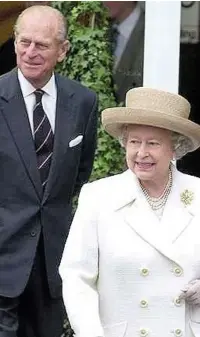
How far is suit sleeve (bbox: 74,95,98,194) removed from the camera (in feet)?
16.6

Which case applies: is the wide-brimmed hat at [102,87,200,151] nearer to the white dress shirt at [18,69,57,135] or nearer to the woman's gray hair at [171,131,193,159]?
the woman's gray hair at [171,131,193,159]

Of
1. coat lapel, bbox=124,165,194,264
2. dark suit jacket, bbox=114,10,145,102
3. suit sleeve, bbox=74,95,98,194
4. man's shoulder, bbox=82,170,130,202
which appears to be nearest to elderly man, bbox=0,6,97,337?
suit sleeve, bbox=74,95,98,194

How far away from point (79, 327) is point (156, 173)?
63cm

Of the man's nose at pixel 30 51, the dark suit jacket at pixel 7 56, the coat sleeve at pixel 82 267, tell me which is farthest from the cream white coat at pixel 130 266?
the dark suit jacket at pixel 7 56

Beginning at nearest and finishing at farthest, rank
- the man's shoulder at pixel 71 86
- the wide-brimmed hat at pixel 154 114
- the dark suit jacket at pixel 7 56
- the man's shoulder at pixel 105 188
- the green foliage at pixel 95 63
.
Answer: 1. the wide-brimmed hat at pixel 154 114
2. the man's shoulder at pixel 105 188
3. the man's shoulder at pixel 71 86
4. the green foliage at pixel 95 63
5. the dark suit jacket at pixel 7 56

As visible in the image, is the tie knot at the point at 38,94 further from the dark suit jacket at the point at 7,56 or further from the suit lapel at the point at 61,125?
the dark suit jacket at the point at 7,56

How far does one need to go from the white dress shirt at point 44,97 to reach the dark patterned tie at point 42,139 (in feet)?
0.07

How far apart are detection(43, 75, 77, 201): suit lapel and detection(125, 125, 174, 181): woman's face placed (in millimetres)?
986

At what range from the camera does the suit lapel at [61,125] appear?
479cm

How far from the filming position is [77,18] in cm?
665

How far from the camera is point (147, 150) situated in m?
3.80

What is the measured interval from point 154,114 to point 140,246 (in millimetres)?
481

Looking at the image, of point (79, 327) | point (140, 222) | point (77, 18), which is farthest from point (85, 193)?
point (77, 18)

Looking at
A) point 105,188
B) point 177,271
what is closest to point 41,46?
point 105,188
